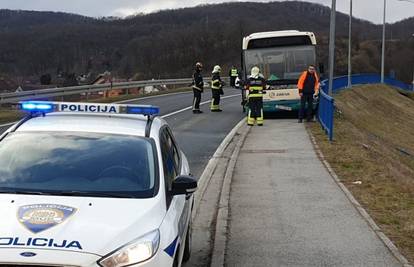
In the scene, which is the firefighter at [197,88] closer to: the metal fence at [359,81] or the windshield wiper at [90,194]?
the metal fence at [359,81]

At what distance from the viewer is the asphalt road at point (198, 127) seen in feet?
42.7

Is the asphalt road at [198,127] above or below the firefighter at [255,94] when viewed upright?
Result: below

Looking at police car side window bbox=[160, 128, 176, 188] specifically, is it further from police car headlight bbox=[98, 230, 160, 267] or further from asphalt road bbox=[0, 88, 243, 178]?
asphalt road bbox=[0, 88, 243, 178]

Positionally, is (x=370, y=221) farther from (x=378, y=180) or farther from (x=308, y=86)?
(x=308, y=86)

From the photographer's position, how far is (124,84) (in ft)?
108

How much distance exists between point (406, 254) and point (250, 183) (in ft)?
12.8

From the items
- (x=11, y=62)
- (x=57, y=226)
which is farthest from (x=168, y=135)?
(x=11, y=62)

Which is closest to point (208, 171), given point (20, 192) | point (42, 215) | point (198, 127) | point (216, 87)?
point (20, 192)

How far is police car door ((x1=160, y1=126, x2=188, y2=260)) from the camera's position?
4234mm

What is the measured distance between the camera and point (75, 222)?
3.81m

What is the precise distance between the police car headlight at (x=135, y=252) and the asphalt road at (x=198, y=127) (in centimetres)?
666

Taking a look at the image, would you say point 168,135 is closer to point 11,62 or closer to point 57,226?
point 57,226

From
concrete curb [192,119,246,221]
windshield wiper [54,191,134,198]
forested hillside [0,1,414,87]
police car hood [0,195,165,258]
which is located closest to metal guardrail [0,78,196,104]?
concrete curb [192,119,246,221]

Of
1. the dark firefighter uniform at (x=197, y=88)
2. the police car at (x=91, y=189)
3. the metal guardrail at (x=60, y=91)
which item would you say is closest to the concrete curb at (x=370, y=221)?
the police car at (x=91, y=189)
